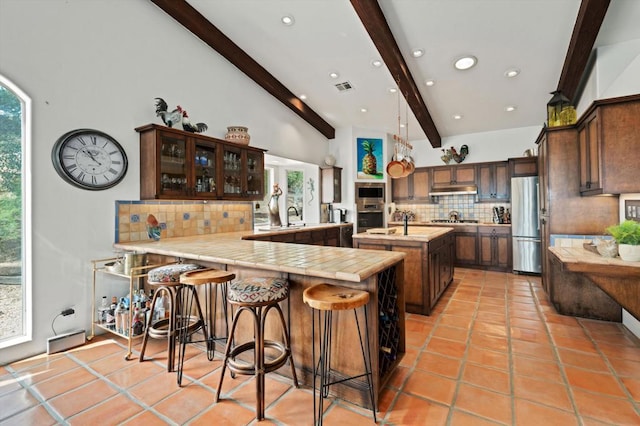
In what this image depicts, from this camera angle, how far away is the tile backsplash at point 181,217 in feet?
10.1

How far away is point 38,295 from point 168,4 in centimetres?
321

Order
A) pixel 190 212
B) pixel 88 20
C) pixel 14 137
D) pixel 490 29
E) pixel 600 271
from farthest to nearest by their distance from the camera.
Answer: pixel 190 212, pixel 490 29, pixel 88 20, pixel 14 137, pixel 600 271

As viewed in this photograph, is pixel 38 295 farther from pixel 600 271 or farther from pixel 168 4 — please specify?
pixel 600 271

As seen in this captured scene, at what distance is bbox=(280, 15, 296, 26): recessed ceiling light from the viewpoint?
3377 mm

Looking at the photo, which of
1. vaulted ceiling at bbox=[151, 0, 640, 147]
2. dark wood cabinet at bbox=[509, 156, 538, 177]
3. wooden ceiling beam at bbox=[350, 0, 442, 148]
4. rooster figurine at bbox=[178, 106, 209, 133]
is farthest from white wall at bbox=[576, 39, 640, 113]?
rooster figurine at bbox=[178, 106, 209, 133]

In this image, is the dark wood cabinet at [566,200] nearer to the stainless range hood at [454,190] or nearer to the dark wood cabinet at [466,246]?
the dark wood cabinet at [466,246]

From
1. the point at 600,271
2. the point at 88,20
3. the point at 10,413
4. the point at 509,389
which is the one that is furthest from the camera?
the point at 88,20

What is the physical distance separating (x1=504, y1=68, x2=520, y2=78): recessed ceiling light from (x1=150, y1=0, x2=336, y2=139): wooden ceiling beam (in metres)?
3.14

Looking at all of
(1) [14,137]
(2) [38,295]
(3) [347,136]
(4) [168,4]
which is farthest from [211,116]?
(3) [347,136]

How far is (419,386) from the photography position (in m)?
1.97

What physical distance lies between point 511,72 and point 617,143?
5.86ft

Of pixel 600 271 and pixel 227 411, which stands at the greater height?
pixel 600 271

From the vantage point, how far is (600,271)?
2066 mm

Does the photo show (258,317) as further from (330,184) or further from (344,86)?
(330,184)
